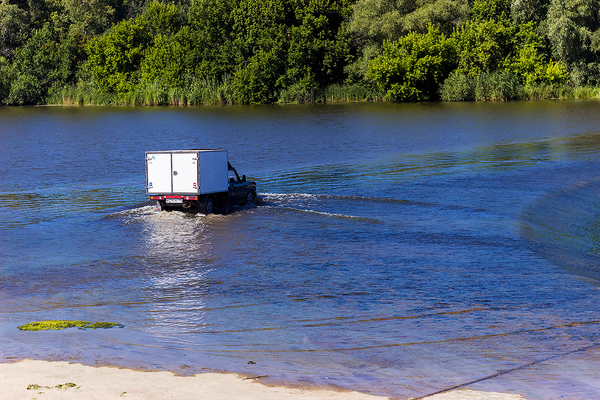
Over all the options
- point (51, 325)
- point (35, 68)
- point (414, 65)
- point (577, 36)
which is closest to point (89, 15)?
point (35, 68)

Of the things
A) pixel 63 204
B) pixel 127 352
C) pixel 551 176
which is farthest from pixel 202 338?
pixel 551 176

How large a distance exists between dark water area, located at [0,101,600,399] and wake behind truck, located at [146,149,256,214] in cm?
67

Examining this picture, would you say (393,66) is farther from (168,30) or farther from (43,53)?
(43,53)

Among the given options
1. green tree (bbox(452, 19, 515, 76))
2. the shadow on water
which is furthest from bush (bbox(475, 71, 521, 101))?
the shadow on water

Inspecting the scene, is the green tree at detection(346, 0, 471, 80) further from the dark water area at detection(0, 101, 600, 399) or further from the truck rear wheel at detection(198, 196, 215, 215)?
the truck rear wheel at detection(198, 196, 215, 215)

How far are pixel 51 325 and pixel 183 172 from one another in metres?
11.0

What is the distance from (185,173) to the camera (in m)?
22.1

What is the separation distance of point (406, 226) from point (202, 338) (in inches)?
427

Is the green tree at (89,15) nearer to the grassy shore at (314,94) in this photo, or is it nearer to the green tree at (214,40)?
the grassy shore at (314,94)

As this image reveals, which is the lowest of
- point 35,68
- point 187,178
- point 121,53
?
point 187,178

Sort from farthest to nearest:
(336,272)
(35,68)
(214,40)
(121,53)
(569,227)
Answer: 1. (35,68)
2. (121,53)
3. (214,40)
4. (569,227)
5. (336,272)

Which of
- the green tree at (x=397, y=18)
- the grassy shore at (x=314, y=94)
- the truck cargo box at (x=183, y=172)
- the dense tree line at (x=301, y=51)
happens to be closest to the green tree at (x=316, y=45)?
the dense tree line at (x=301, y=51)

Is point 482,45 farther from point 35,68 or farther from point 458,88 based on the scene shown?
point 35,68

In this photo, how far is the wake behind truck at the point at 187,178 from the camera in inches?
866
